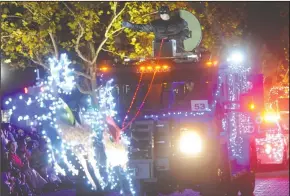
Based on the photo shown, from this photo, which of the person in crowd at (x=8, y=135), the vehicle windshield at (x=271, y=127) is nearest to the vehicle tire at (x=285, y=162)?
the vehicle windshield at (x=271, y=127)

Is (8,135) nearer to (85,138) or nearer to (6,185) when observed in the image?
(6,185)

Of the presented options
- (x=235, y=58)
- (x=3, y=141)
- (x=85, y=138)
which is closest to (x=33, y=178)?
(x=3, y=141)

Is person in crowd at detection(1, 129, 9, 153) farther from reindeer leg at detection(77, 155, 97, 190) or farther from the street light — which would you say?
the street light

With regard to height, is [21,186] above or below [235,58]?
below

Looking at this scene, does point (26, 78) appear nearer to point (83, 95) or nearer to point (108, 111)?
point (83, 95)

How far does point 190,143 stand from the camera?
8727 mm

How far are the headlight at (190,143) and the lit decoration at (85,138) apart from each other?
0.97 meters

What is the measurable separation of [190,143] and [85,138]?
2.09 meters

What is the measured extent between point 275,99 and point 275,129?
1.85 meters

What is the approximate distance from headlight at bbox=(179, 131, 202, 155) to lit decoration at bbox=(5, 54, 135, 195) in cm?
97

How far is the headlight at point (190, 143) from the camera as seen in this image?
8.69 meters

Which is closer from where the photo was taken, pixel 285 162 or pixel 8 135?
pixel 8 135

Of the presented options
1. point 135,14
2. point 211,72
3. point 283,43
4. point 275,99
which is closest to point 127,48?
point 135,14

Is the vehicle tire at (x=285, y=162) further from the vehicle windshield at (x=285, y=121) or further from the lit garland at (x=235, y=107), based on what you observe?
the lit garland at (x=235, y=107)
